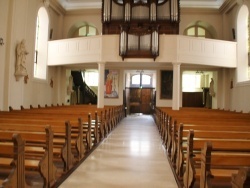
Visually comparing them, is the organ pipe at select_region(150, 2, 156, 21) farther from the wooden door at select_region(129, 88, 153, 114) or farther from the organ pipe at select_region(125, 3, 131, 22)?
the wooden door at select_region(129, 88, 153, 114)

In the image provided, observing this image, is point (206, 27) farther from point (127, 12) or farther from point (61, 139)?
point (61, 139)

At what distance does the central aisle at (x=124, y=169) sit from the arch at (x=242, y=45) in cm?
826

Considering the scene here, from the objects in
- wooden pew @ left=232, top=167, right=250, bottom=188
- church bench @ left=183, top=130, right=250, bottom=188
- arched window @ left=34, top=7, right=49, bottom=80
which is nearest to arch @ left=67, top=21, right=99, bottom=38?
arched window @ left=34, top=7, right=49, bottom=80

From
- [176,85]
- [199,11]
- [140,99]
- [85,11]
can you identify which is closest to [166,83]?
[176,85]

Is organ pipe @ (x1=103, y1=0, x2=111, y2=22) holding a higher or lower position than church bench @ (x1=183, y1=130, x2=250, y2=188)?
higher

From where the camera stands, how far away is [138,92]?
70.5 ft

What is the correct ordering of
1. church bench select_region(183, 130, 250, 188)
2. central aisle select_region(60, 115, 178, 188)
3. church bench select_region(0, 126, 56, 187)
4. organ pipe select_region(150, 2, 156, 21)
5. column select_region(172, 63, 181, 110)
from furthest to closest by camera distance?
organ pipe select_region(150, 2, 156, 21) → column select_region(172, 63, 181, 110) → central aisle select_region(60, 115, 178, 188) → church bench select_region(0, 126, 56, 187) → church bench select_region(183, 130, 250, 188)

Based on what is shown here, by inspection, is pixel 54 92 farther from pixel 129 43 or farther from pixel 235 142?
pixel 235 142

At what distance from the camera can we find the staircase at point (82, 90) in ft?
61.2

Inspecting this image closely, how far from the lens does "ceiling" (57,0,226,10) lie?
620 inches

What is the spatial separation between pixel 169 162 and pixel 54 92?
11689 mm

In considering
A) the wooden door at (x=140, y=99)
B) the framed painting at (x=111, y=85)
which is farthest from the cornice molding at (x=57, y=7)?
the wooden door at (x=140, y=99)

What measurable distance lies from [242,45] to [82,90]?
35.7ft

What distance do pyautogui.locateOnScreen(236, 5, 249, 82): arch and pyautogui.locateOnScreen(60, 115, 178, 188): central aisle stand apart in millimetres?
8264
